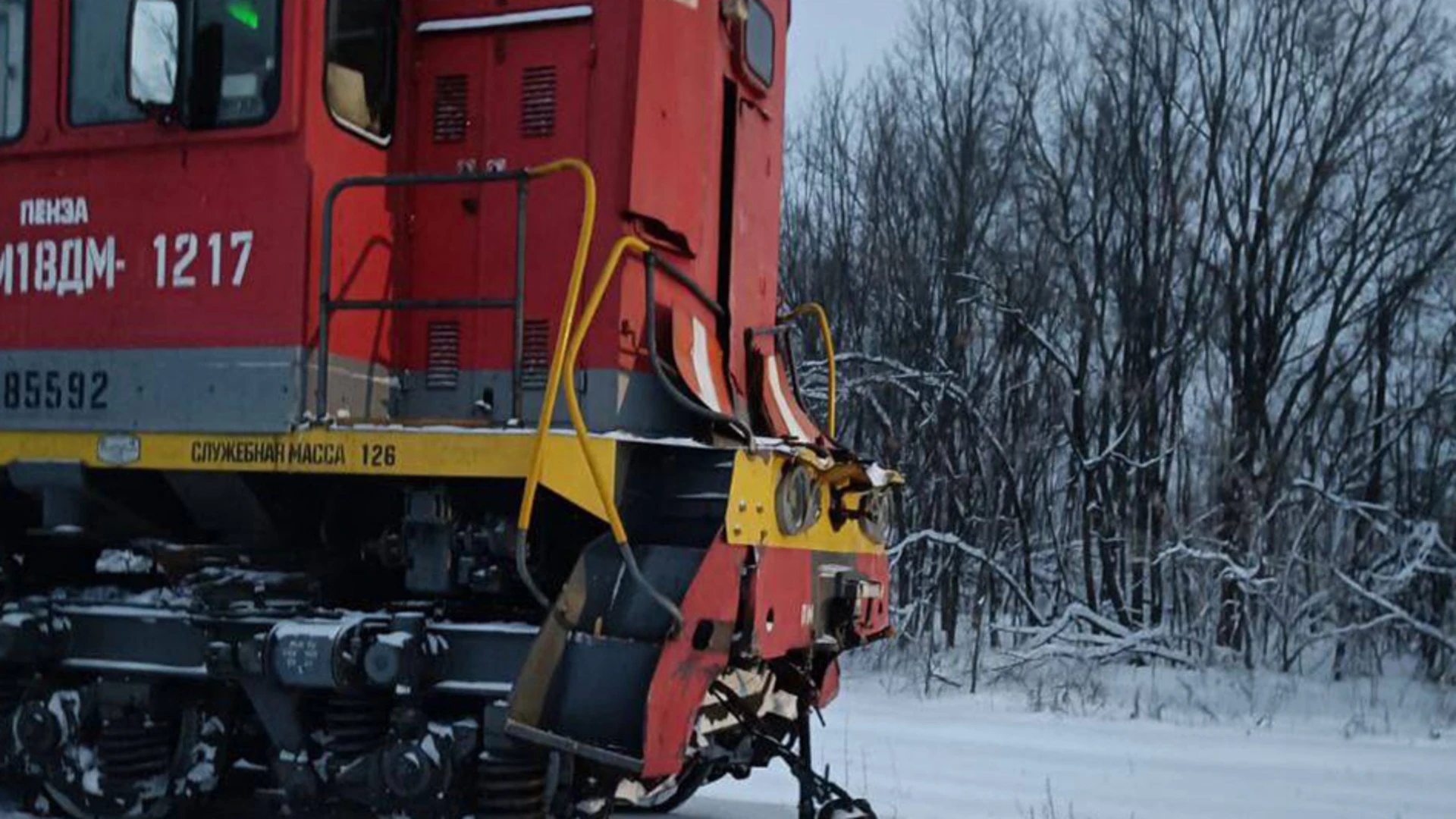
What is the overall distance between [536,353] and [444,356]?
45 centimetres

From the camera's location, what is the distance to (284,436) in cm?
532

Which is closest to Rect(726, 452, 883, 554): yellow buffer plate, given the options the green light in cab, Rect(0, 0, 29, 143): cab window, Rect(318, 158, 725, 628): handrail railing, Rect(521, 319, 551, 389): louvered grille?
Rect(318, 158, 725, 628): handrail railing

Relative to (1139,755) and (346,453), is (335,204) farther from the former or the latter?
(1139,755)

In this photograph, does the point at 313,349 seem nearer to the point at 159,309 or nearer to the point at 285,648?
the point at 159,309

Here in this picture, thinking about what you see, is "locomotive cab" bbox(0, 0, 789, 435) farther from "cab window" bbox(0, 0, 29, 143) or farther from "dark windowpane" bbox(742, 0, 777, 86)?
"dark windowpane" bbox(742, 0, 777, 86)

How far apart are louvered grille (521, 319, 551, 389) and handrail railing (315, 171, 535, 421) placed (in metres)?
0.43

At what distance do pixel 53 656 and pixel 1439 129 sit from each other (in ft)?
67.7

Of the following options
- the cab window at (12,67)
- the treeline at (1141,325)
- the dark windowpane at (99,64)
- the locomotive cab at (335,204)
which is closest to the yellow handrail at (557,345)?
the locomotive cab at (335,204)

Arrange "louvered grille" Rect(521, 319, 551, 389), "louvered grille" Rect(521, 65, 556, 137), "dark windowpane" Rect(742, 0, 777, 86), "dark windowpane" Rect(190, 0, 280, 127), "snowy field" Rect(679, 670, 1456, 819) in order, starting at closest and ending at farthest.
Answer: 1. "dark windowpane" Rect(190, 0, 280, 127)
2. "louvered grille" Rect(521, 319, 551, 389)
3. "louvered grille" Rect(521, 65, 556, 137)
4. "dark windowpane" Rect(742, 0, 777, 86)
5. "snowy field" Rect(679, 670, 1456, 819)

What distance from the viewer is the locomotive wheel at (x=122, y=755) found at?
5676 mm

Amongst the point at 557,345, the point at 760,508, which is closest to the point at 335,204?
the point at 557,345

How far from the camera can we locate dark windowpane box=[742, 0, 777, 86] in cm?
664

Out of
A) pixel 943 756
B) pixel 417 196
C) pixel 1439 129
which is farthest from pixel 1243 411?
pixel 417 196

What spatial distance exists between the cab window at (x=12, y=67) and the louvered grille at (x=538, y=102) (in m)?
2.23
